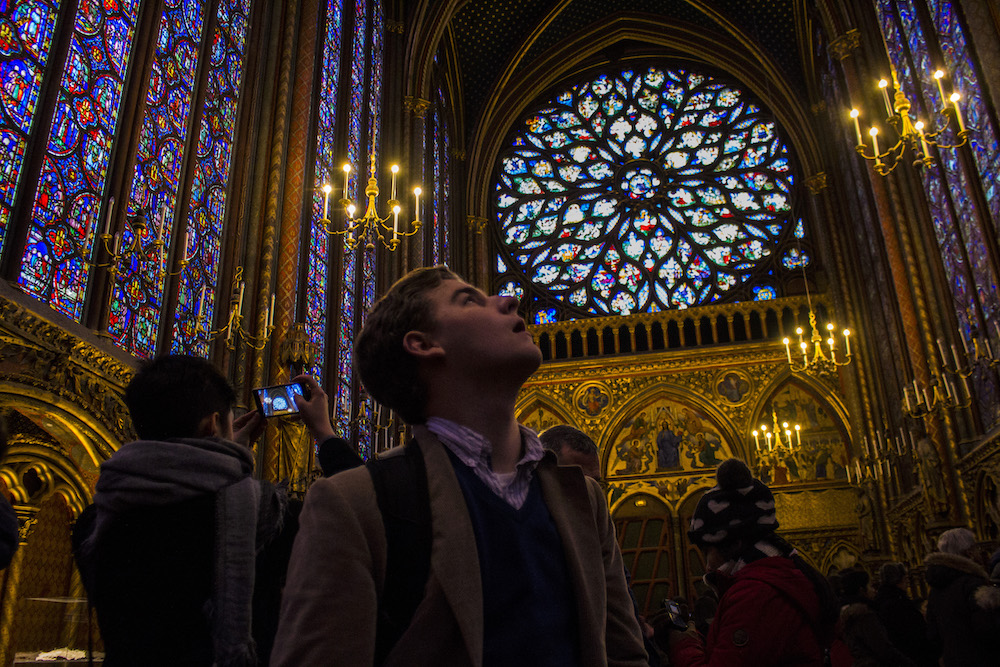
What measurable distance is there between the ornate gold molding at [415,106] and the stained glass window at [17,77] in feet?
30.6

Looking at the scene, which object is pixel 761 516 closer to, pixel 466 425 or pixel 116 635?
pixel 466 425

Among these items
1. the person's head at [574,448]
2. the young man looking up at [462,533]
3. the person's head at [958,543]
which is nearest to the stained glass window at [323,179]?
the person's head at [574,448]

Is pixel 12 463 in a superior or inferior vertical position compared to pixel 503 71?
inferior

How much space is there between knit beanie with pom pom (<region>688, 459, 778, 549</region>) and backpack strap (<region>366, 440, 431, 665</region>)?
136cm

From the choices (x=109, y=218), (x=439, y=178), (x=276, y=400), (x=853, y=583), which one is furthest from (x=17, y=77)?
(x=439, y=178)

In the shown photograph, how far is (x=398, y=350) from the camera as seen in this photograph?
136 cm

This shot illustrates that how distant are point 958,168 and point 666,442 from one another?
27.7 ft

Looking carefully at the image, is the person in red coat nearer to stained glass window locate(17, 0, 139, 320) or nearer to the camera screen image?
the camera screen image

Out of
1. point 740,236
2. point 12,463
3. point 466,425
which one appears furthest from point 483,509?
point 740,236

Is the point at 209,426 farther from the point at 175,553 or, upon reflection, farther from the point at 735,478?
the point at 735,478

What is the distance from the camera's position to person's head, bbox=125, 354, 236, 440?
180 cm

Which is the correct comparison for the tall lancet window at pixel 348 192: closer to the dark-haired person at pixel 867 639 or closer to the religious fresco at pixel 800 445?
the dark-haired person at pixel 867 639

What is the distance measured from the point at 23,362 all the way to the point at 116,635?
3766 millimetres

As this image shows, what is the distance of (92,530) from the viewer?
174 cm
